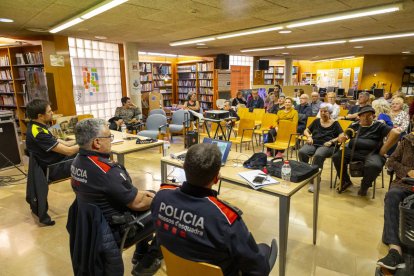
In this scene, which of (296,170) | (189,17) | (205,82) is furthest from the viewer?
(205,82)

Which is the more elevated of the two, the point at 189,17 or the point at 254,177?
the point at 189,17

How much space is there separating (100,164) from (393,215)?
255 cm

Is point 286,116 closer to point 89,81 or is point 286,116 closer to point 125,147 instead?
point 125,147

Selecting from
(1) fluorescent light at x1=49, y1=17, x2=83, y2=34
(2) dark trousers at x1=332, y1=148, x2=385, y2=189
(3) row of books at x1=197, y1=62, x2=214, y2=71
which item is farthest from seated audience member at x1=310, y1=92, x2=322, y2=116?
(1) fluorescent light at x1=49, y1=17, x2=83, y2=34

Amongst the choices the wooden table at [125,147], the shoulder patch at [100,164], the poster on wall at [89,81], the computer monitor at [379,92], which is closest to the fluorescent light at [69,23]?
the poster on wall at [89,81]

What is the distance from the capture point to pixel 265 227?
116 inches

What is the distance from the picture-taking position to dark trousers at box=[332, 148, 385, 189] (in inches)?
136

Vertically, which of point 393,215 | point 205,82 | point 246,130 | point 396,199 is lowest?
point 393,215

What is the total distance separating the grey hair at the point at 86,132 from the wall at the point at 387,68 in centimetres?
1328

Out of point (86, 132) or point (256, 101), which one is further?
point (256, 101)

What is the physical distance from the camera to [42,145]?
2873 mm

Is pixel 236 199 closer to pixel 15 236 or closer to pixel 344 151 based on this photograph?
pixel 344 151

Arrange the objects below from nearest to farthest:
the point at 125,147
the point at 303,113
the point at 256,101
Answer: the point at 125,147, the point at 303,113, the point at 256,101

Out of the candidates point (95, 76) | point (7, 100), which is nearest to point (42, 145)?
point (95, 76)
